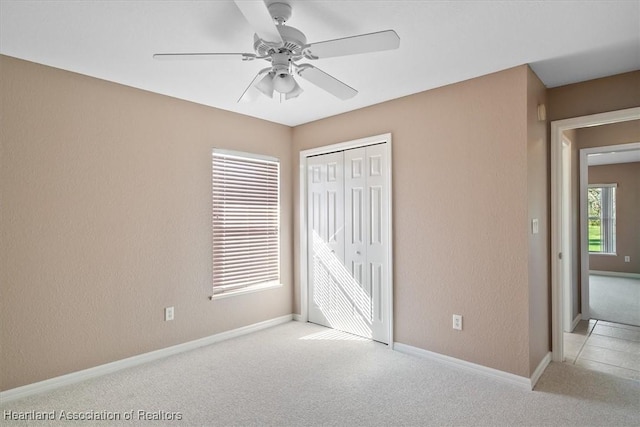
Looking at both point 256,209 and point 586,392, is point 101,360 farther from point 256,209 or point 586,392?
point 586,392

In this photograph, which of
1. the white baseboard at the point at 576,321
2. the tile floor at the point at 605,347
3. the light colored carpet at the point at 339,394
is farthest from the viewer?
the white baseboard at the point at 576,321

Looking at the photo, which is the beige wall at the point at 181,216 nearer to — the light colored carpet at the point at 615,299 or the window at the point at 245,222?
the window at the point at 245,222

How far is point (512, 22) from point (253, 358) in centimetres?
326

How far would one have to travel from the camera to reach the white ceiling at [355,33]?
6.47 ft

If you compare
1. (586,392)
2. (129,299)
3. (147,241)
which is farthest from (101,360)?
(586,392)

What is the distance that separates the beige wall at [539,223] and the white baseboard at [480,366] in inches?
3.0

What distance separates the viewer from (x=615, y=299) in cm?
528

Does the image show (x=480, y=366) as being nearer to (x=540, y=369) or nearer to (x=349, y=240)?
(x=540, y=369)

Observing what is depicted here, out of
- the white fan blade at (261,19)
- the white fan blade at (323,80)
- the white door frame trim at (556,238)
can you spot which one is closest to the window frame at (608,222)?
the white door frame trim at (556,238)

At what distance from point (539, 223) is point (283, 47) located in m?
2.48

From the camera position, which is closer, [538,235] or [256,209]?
[538,235]

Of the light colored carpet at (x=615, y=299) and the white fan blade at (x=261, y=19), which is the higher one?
the white fan blade at (x=261, y=19)

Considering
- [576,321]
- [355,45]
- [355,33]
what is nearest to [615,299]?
[576,321]

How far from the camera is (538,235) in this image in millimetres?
2926
